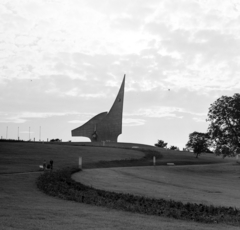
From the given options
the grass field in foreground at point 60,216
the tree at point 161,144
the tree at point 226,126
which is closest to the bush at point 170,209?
the grass field in foreground at point 60,216

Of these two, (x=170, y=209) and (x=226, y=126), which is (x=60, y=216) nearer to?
(x=170, y=209)

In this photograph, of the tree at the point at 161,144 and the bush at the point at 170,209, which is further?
the tree at the point at 161,144

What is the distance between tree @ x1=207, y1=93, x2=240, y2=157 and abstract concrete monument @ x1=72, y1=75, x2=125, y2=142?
35603 mm

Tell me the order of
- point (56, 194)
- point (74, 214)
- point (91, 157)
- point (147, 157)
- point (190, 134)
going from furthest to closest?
point (190, 134) < point (147, 157) < point (91, 157) < point (56, 194) < point (74, 214)

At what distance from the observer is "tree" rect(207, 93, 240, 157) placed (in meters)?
52.2

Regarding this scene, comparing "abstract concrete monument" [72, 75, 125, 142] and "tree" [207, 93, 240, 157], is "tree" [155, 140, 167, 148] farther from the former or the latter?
"tree" [207, 93, 240, 157]

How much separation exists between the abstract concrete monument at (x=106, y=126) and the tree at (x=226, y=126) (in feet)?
117

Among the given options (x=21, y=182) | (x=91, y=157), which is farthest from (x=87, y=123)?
(x=21, y=182)

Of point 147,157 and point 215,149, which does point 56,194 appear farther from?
point 147,157

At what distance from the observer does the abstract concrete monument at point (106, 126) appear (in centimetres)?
8788

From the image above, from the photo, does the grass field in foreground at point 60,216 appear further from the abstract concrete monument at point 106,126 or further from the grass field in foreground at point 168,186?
the abstract concrete monument at point 106,126

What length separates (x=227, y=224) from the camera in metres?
13.2

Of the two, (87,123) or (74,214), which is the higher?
(87,123)

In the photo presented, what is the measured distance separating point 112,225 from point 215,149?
146ft
